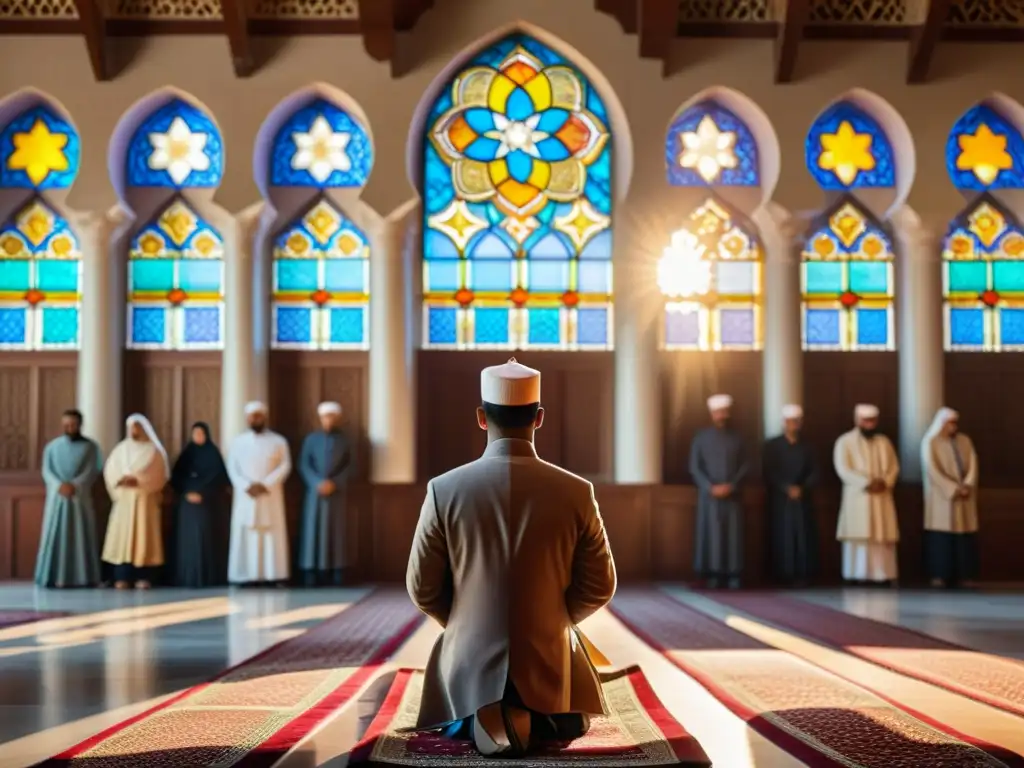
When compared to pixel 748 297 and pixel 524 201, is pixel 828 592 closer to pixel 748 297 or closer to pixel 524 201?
pixel 748 297

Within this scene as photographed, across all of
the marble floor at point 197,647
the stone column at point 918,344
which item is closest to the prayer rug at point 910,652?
the marble floor at point 197,647

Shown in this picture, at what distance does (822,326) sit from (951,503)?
1.94m

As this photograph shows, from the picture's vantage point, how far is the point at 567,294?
11.2m

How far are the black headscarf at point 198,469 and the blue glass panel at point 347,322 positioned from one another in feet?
4.74

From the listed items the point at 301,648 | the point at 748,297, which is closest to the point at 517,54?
the point at 748,297

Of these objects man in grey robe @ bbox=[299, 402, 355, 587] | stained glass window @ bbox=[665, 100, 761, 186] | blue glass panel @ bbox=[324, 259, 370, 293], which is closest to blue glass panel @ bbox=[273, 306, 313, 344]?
blue glass panel @ bbox=[324, 259, 370, 293]

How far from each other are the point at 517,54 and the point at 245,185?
2.70 metres

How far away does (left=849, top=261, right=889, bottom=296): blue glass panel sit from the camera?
11.3m

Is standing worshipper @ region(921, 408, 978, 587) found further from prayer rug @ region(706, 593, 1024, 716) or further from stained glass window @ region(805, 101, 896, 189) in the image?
stained glass window @ region(805, 101, 896, 189)

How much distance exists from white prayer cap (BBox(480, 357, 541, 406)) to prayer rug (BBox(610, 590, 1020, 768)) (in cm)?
139

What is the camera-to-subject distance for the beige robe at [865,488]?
411 inches

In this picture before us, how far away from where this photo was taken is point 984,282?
11305mm

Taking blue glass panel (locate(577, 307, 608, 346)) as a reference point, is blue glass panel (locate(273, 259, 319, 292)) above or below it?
above

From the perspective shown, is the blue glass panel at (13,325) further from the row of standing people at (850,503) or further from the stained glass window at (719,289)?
the row of standing people at (850,503)
